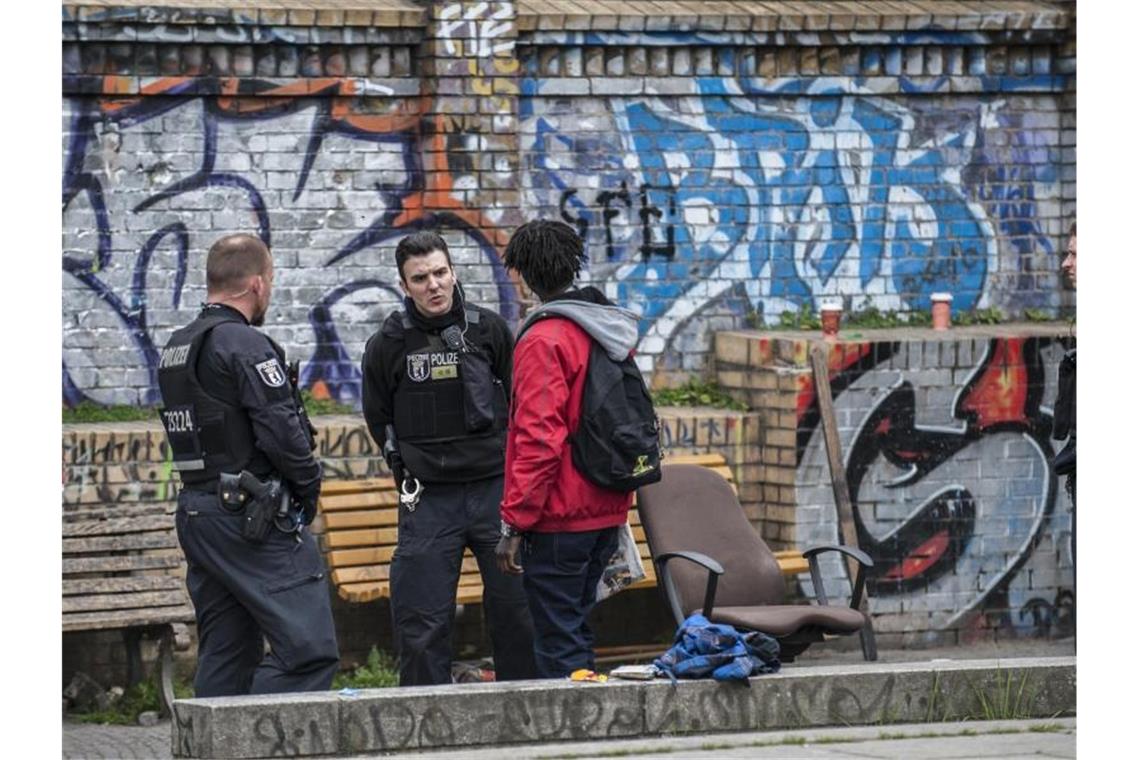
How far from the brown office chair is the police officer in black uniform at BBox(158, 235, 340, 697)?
153 centimetres

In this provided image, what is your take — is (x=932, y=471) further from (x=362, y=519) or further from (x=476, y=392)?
(x=476, y=392)

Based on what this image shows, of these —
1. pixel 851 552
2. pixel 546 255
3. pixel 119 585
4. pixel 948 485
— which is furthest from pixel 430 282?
pixel 948 485

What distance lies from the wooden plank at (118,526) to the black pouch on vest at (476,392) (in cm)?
225

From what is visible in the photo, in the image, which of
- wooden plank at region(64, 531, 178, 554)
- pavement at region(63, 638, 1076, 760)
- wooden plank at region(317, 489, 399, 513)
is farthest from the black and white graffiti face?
pavement at region(63, 638, 1076, 760)

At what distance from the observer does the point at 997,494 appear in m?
11.5

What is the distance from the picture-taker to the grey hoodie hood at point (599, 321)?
769 centimetres

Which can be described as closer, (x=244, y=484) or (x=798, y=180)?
(x=244, y=484)

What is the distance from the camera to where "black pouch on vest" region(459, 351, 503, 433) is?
26.8 ft

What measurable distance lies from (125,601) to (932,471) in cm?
407

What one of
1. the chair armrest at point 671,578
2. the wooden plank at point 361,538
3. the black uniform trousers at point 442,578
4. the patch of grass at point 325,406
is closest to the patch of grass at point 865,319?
the patch of grass at point 325,406

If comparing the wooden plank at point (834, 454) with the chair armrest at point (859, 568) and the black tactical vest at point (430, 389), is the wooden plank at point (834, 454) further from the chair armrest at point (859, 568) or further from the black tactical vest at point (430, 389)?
the black tactical vest at point (430, 389)

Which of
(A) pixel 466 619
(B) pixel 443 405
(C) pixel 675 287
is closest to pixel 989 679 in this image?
(B) pixel 443 405

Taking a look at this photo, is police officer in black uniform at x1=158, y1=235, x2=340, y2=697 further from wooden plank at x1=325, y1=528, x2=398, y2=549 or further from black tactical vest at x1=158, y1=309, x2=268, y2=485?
wooden plank at x1=325, y1=528, x2=398, y2=549

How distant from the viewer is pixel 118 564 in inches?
385
